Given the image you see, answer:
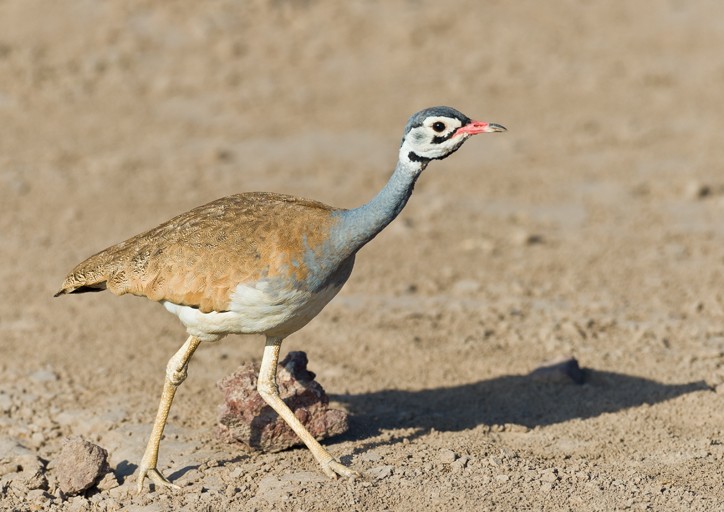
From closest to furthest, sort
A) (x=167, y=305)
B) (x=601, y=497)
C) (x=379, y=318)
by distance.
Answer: (x=601, y=497) < (x=167, y=305) < (x=379, y=318)

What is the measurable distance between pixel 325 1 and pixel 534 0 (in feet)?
10.5

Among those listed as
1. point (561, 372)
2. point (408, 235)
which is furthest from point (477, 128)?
point (408, 235)

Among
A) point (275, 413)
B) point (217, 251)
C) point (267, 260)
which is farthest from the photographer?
point (275, 413)

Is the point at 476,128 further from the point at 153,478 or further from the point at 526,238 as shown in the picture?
the point at 526,238

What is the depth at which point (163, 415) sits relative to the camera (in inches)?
264

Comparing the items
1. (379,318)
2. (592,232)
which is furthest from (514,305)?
(592,232)

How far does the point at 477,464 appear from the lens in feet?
21.1

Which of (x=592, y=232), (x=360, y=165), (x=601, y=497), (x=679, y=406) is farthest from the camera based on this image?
(x=360, y=165)

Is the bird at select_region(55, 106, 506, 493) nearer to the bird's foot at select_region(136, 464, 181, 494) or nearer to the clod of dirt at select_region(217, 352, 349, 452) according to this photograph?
the bird's foot at select_region(136, 464, 181, 494)

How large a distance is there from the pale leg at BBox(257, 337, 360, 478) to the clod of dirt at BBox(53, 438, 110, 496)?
3.18 ft

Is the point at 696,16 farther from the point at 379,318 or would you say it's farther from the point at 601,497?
the point at 601,497

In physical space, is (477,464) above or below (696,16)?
below

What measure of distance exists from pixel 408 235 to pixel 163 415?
16.1 ft

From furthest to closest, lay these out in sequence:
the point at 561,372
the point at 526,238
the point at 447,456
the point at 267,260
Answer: the point at 526,238, the point at 561,372, the point at 447,456, the point at 267,260
